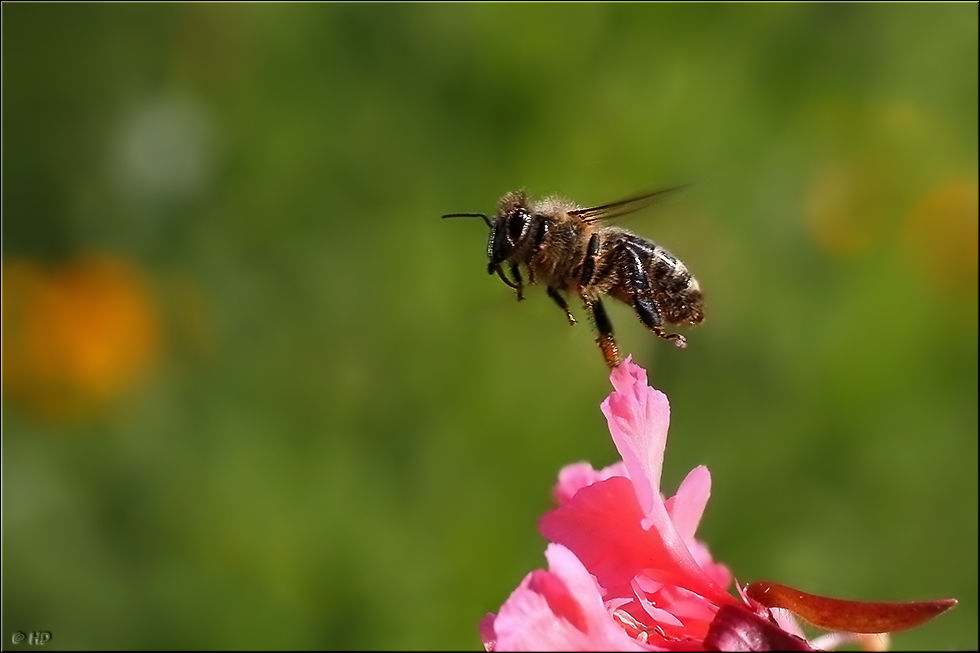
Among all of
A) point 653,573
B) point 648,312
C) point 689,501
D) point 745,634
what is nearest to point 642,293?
point 648,312

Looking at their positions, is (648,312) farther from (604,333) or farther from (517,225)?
(517,225)

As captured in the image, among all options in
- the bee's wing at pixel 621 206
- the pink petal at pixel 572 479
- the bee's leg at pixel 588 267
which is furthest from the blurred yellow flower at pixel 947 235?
the pink petal at pixel 572 479

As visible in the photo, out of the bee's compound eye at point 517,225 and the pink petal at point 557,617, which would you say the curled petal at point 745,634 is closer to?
the pink petal at point 557,617

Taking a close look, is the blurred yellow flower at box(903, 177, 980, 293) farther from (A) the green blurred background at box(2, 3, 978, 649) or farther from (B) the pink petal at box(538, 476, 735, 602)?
(B) the pink petal at box(538, 476, 735, 602)

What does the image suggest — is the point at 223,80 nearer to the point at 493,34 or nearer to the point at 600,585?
the point at 493,34

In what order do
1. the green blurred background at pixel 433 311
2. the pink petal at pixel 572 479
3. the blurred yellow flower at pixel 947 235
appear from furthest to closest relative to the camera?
the blurred yellow flower at pixel 947 235
the green blurred background at pixel 433 311
the pink petal at pixel 572 479
